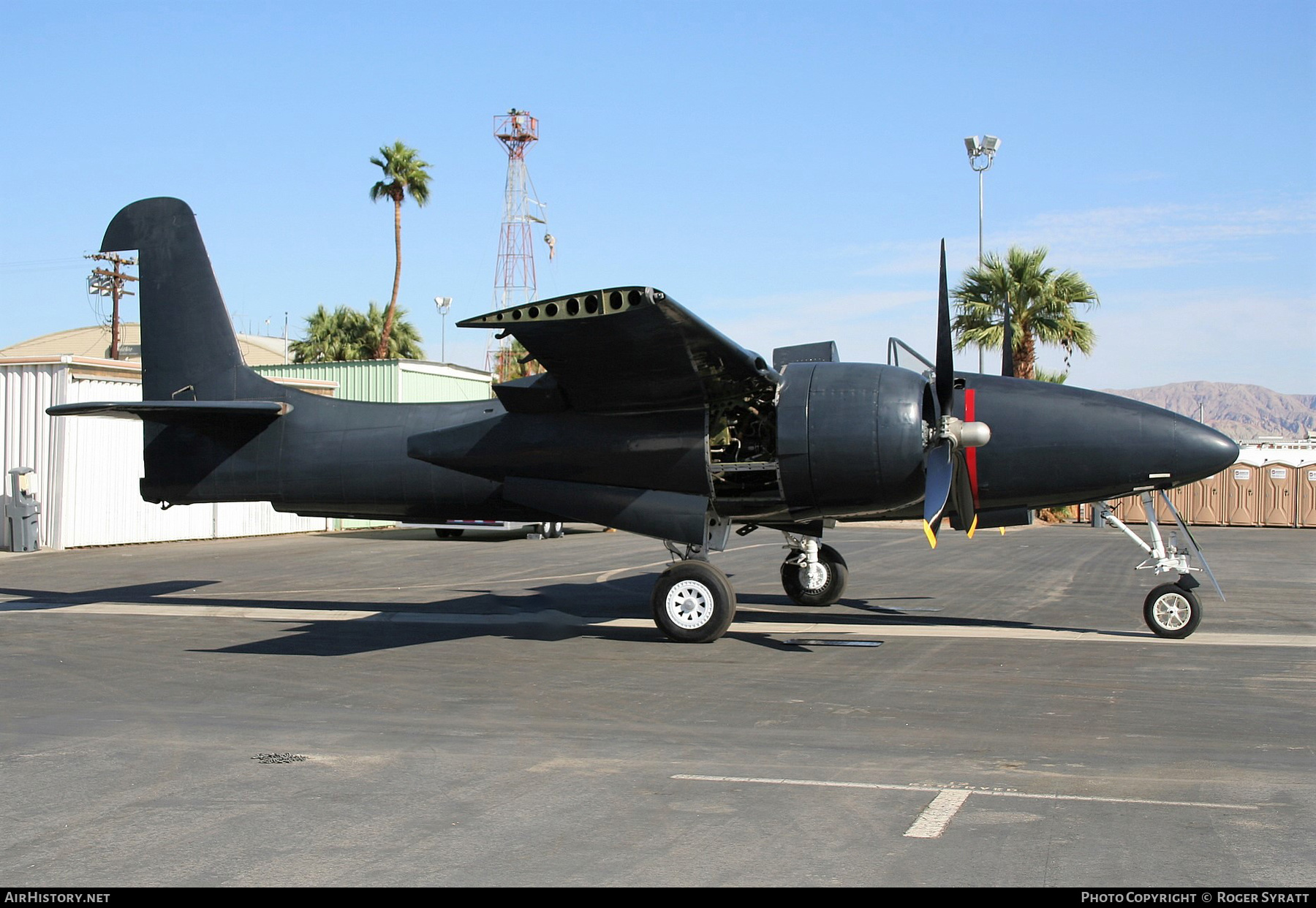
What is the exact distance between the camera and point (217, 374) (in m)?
14.4

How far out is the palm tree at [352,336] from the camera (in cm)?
5466

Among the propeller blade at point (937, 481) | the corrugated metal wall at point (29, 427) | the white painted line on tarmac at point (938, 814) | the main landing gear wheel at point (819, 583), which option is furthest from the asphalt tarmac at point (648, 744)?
the corrugated metal wall at point (29, 427)

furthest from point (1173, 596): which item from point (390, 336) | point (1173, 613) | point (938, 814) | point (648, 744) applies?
point (390, 336)

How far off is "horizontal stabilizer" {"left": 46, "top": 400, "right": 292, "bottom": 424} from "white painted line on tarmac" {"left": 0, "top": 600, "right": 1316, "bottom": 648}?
2.66 m

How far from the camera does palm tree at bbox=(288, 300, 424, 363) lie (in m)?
54.7

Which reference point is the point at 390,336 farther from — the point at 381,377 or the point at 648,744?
the point at 648,744

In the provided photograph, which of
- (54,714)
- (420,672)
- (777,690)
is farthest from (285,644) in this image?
(777,690)

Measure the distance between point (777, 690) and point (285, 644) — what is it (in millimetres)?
5799

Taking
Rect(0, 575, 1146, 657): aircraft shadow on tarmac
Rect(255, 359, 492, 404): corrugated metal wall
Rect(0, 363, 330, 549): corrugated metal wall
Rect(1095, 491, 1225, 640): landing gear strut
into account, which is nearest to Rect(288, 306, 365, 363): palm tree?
Rect(255, 359, 492, 404): corrugated metal wall

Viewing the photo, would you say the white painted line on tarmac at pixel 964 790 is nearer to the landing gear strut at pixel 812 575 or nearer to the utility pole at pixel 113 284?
the landing gear strut at pixel 812 575

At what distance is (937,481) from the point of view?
11.7 metres

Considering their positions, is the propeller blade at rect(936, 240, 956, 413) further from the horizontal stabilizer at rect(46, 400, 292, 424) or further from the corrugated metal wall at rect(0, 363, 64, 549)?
the corrugated metal wall at rect(0, 363, 64, 549)

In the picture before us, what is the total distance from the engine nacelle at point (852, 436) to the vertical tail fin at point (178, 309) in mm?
7563
